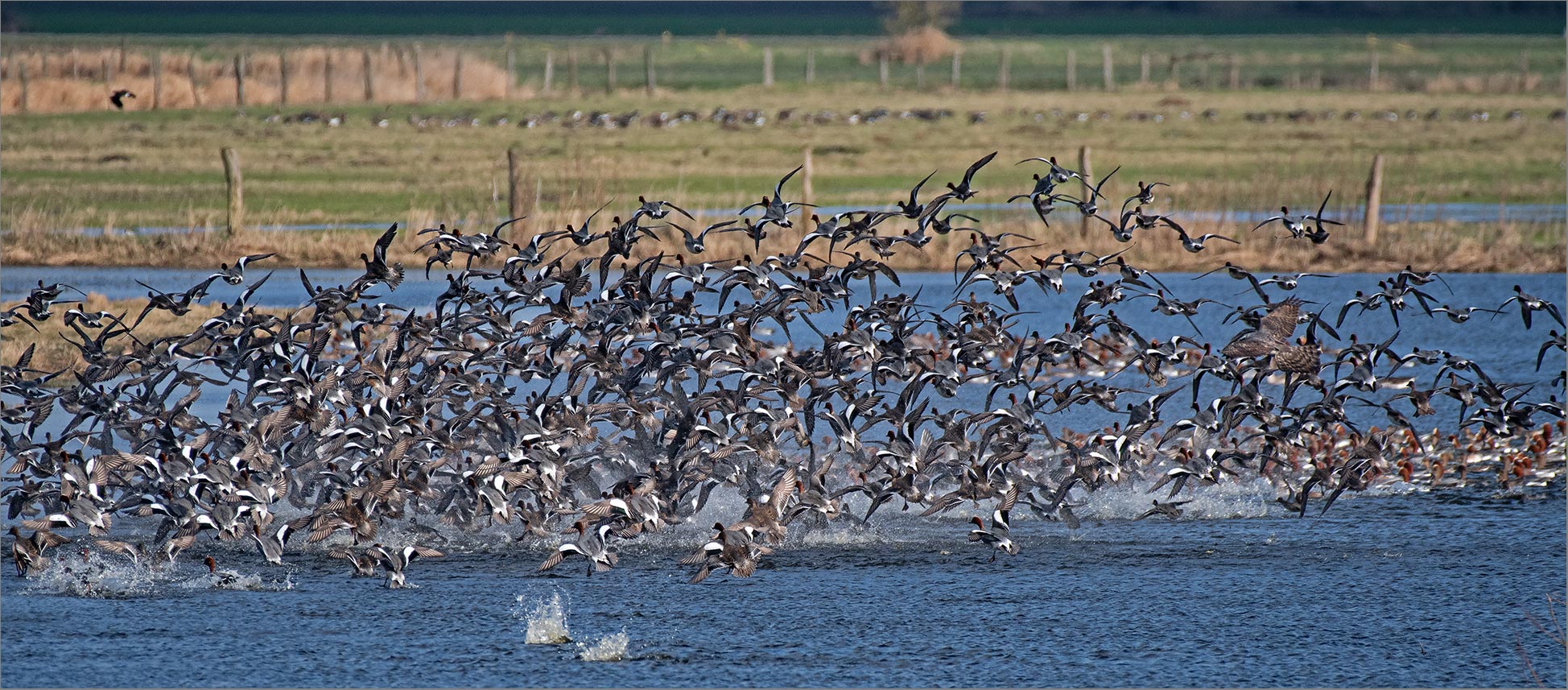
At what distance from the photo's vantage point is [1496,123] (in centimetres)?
5241

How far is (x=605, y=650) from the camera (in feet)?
31.3

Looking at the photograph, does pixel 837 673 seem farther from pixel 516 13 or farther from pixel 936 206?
pixel 516 13

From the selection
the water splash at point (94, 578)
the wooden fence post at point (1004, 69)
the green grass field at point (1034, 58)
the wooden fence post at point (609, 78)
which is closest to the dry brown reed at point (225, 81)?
the wooden fence post at point (609, 78)

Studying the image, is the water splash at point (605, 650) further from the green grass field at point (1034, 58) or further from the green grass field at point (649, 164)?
the green grass field at point (1034, 58)

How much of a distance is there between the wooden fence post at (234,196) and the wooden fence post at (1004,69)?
4511 centimetres

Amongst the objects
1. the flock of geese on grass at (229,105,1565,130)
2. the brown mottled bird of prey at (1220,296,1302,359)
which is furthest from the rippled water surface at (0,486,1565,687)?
the flock of geese on grass at (229,105,1565,130)

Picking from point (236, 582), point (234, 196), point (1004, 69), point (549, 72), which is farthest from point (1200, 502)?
point (1004, 69)

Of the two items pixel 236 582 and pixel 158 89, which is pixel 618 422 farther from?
pixel 158 89

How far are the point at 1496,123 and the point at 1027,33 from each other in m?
79.6

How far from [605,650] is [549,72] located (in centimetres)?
6099

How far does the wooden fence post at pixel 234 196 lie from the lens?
29391 mm

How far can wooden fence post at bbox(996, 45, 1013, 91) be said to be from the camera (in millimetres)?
72562

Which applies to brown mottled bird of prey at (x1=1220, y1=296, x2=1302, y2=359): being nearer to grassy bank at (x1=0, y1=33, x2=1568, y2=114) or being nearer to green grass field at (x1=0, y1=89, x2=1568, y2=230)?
green grass field at (x1=0, y1=89, x2=1568, y2=230)

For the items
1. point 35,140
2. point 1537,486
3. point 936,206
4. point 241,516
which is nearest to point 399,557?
point 241,516
